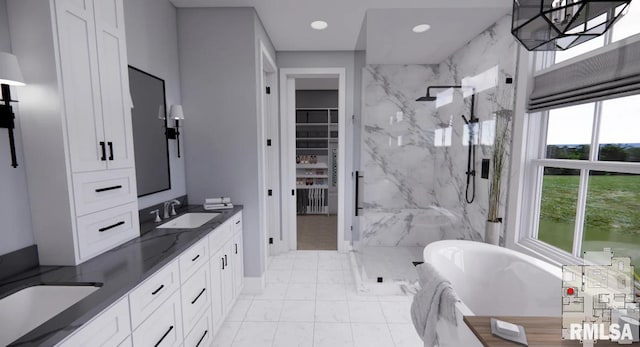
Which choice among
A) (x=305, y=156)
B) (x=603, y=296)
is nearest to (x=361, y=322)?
(x=603, y=296)

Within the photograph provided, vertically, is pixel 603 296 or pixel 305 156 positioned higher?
pixel 305 156

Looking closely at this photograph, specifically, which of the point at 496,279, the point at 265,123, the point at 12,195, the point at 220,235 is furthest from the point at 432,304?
the point at 265,123

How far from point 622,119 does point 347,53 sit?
9.03ft

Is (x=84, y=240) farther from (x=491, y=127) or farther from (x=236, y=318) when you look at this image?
(x=491, y=127)

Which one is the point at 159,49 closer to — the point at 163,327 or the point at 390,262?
the point at 163,327

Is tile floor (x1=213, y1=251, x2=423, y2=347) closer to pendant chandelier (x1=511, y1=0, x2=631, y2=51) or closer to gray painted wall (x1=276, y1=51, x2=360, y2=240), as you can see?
pendant chandelier (x1=511, y1=0, x2=631, y2=51)

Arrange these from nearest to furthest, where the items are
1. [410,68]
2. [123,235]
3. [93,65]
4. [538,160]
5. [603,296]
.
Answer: [603,296] → [93,65] → [123,235] → [538,160] → [410,68]

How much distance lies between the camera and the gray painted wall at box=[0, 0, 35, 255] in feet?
3.87

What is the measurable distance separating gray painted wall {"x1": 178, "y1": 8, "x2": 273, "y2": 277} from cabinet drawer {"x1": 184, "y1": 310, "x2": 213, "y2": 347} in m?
0.88

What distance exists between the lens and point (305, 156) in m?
5.82

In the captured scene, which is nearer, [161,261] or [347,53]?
[161,261]

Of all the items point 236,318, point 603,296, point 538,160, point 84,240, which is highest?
point 538,160

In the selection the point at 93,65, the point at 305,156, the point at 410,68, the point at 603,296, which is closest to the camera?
the point at 603,296

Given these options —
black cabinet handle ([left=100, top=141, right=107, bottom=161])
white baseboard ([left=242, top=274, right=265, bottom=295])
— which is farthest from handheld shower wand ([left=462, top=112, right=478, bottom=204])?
black cabinet handle ([left=100, top=141, right=107, bottom=161])
